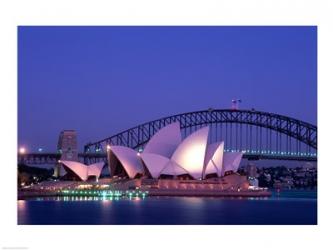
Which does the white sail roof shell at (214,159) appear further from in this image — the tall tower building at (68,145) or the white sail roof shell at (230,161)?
the tall tower building at (68,145)

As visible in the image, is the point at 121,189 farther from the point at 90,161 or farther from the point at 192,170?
the point at 90,161

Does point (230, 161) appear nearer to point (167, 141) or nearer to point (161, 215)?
point (167, 141)

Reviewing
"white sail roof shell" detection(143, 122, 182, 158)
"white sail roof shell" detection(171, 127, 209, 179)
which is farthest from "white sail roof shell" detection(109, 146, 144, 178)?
"white sail roof shell" detection(171, 127, 209, 179)

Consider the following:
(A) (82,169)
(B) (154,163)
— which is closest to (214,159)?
(B) (154,163)

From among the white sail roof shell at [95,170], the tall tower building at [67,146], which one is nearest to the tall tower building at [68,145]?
the tall tower building at [67,146]

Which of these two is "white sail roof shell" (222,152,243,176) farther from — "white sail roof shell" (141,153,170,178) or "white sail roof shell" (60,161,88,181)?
"white sail roof shell" (60,161,88,181)

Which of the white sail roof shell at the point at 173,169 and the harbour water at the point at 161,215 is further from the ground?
the white sail roof shell at the point at 173,169
